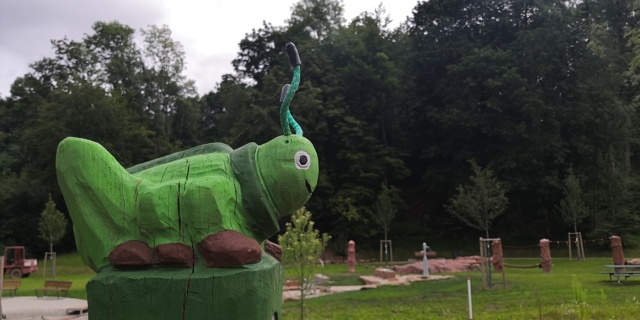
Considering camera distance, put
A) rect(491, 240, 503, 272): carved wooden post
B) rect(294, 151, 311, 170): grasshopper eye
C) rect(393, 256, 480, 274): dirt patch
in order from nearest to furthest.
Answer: rect(294, 151, 311, 170): grasshopper eye
rect(491, 240, 503, 272): carved wooden post
rect(393, 256, 480, 274): dirt patch

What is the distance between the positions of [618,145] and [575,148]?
2.71 m

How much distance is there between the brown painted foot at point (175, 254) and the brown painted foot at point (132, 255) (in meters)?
0.12

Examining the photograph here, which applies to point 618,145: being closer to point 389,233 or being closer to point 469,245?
point 469,245

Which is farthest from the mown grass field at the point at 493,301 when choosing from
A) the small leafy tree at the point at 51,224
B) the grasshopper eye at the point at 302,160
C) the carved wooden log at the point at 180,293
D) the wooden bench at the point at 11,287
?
the small leafy tree at the point at 51,224

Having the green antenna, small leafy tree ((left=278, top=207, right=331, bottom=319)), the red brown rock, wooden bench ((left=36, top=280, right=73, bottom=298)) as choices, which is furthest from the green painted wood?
wooden bench ((left=36, top=280, right=73, bottom=298))

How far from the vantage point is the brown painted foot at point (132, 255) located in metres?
4.24

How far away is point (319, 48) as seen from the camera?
40812 millimetres

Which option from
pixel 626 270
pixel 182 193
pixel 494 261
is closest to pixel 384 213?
pixel 494 261

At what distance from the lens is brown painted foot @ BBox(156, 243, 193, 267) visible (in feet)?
13.7

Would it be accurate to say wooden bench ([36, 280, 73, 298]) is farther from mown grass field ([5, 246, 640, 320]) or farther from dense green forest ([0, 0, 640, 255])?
dense green forest ([0, 0, 640, 255])

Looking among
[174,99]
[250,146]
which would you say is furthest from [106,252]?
[174,99]

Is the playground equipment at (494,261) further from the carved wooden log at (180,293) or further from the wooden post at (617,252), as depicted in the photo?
the carved wooden log at (180,293)

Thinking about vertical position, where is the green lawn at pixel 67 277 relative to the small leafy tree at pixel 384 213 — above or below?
below

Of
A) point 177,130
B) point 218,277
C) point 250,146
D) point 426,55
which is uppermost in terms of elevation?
point 426,55
